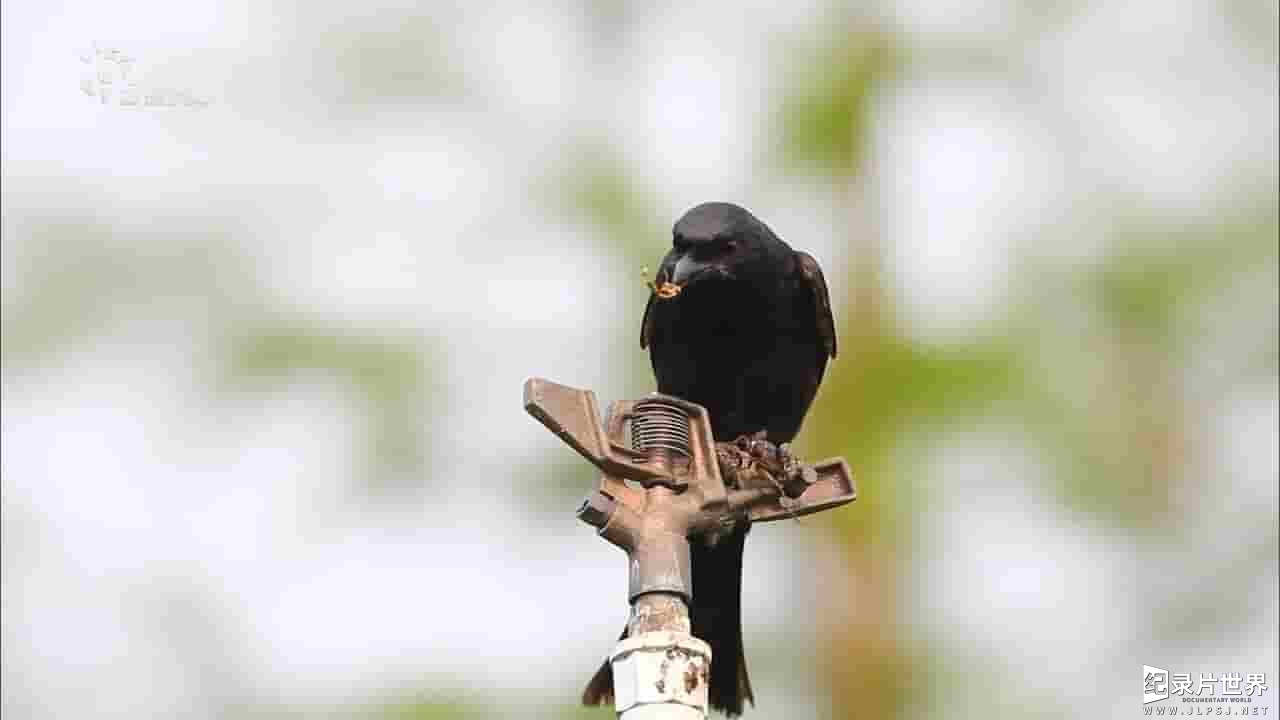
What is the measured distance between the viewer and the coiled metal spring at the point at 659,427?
3.24 meters

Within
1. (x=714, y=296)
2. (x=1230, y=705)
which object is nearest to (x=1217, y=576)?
(x=1230, y=705)

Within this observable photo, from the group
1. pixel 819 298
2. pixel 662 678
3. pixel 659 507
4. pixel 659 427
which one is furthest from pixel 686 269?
pixel 662 678

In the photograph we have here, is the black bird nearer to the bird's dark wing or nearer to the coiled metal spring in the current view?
the bird's dark wing

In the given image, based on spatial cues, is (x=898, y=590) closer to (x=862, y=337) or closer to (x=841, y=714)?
(x=841, y=714)

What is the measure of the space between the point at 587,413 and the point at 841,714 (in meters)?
1.50

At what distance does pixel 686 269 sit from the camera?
521cm

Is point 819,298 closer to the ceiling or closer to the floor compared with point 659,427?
closer to the ceiling

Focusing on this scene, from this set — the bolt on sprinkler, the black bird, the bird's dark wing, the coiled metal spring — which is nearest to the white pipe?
the bolt on sprinkler

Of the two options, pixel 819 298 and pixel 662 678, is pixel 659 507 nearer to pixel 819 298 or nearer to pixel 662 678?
pixel 662 678

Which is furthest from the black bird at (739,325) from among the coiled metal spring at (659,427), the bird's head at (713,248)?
the coiled metal spring at (659,427)

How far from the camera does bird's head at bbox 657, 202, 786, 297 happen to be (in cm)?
519

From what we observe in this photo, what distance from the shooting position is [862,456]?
189 inches

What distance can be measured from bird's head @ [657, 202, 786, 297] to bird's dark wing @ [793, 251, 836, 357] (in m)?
0.20

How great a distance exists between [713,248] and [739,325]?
28 centimetres
